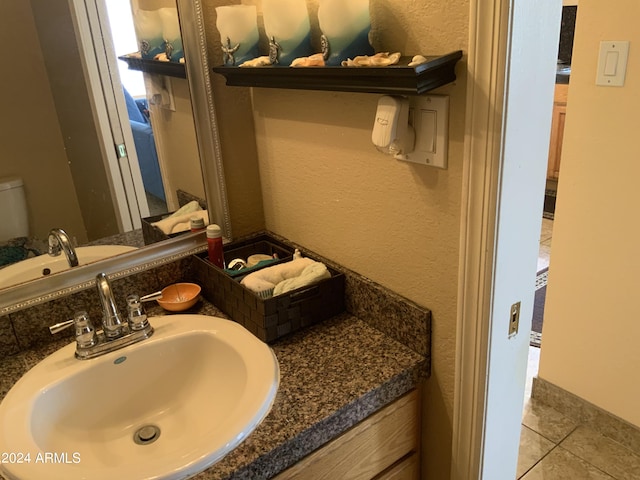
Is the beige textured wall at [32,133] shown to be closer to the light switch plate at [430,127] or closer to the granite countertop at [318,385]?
the granite countertop at [318,385]

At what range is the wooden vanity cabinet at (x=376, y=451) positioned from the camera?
92cm

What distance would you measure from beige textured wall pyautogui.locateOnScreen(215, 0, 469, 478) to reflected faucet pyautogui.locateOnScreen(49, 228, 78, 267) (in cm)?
50

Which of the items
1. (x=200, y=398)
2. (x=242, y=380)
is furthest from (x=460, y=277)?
(x=200, y=398)

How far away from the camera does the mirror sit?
1.08 m

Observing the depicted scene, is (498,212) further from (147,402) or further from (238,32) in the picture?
(147,402)

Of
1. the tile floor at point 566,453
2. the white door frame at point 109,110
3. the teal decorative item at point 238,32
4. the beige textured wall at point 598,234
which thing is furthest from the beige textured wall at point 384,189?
the beige textured wall at point 598,234

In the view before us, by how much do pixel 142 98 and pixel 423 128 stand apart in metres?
0.69

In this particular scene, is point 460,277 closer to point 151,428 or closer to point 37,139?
point 151,428

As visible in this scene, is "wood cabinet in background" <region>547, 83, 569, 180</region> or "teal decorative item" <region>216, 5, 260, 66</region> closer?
"teal decorative item" <region>216, 5, 260, 66</region>

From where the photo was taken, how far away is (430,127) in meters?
0.86

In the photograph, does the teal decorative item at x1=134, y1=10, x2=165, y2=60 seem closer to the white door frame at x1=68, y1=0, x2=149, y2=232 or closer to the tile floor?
the white door frame at x1=68, y1=0, x2=149, y2=232

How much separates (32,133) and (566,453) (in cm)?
185

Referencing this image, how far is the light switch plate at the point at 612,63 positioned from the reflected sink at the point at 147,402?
1260 mm

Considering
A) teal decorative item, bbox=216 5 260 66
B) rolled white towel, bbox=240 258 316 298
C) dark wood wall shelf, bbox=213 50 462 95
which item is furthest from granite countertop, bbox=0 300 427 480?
teal decorative item, bbox=216 5 260 66
